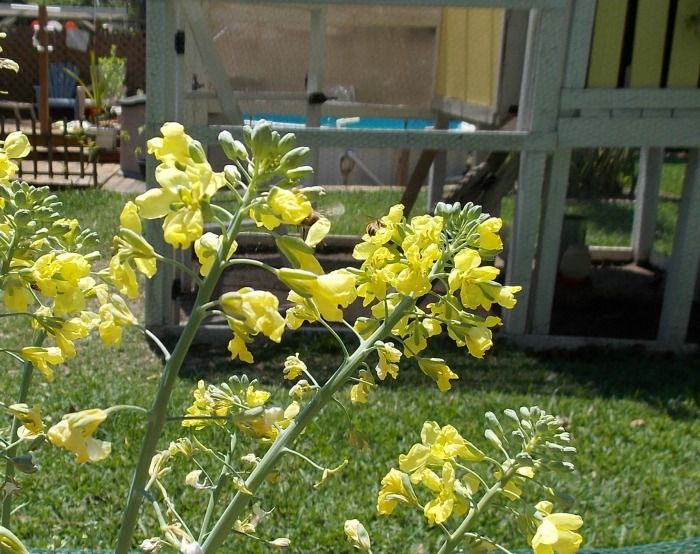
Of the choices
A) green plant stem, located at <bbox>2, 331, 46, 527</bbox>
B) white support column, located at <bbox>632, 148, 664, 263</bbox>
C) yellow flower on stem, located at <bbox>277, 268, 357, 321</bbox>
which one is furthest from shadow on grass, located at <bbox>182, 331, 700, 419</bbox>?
yellow flower on stem, located at <bbox>277, 268, 357, 321</bbox>

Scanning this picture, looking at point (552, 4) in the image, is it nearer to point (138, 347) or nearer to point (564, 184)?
point (564, 184)

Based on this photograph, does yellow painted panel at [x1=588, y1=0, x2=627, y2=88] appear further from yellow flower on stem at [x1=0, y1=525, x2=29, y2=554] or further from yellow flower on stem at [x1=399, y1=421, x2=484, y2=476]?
yellow flower on stem at [x1=0, y1=525, x2=29, y2=554]

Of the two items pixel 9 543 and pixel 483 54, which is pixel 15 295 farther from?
pixel 483 54

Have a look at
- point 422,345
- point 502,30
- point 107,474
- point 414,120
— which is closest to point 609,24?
point 502,30

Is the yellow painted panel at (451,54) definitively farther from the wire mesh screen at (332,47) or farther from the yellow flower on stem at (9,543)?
the yellow flower on stem at (9,543)

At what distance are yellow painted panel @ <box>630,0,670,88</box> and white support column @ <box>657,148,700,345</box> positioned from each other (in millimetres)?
573

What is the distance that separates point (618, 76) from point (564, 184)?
68cm

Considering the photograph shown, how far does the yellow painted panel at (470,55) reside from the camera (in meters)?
6.01

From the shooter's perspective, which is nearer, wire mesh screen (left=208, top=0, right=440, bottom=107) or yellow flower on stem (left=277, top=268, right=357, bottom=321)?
yellow flower on stem (left=277, top=268, right=357, bottom=321)

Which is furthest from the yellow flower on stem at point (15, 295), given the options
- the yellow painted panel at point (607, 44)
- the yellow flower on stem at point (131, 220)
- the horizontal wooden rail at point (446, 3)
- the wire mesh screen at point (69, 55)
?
the wire mesh screen at point (69, 55)

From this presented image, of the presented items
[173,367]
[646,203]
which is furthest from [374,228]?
[646,203]

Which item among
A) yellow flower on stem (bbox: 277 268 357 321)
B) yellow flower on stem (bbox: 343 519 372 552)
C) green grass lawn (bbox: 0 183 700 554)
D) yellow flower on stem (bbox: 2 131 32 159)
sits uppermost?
yellow flower on stem (bbox: 2 131 32 159)

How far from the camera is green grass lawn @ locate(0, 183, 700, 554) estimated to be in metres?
3.23

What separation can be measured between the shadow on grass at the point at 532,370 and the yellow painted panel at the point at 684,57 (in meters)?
1.61
